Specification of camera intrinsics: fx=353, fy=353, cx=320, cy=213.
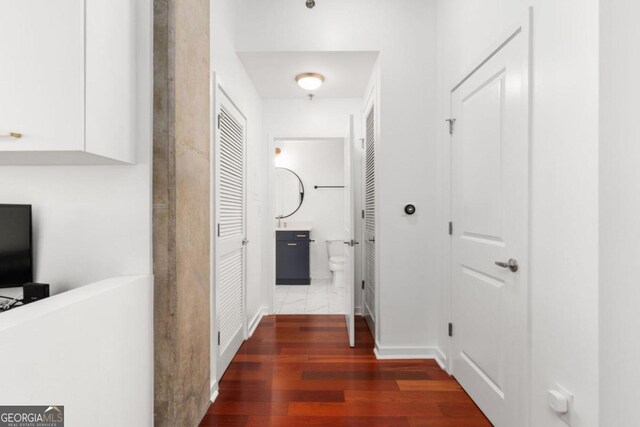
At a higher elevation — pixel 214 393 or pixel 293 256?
pixel 293 256

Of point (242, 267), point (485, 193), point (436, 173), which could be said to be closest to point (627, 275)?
point (485, 193)

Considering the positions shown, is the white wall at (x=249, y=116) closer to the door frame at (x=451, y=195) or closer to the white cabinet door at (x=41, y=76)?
the white cabinet door at (x=41, y=76)

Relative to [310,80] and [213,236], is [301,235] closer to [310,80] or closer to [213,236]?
[310,80]

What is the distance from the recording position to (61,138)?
3.79 feet

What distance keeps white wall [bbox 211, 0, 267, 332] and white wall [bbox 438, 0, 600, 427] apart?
1750 mm

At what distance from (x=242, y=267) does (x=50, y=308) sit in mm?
2108

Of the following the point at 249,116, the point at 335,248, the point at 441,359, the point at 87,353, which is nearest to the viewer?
the point at 87,353

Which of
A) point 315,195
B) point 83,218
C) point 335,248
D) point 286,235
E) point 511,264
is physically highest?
point 315,195

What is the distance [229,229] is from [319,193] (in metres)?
3.46

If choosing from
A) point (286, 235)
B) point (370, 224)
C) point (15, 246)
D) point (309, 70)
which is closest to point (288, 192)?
point (286, 235)

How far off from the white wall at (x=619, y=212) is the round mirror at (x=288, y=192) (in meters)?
5.04

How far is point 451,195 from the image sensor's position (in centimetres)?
252

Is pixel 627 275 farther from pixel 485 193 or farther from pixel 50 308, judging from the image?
pixel 50 308

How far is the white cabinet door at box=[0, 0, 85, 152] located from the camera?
1.13m
